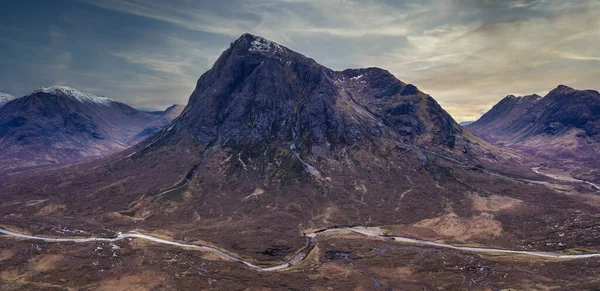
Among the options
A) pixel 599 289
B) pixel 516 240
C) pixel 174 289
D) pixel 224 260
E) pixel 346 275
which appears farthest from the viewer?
pixel 516 240

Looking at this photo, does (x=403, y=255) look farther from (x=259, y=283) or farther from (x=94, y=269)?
(x=94, y=269)

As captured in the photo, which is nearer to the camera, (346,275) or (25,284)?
(25,284)

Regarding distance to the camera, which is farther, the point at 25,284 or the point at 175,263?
the point at 175,263

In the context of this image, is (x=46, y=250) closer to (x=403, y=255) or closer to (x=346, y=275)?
(x=346, y=275)

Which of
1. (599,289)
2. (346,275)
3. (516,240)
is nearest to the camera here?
(599,289)

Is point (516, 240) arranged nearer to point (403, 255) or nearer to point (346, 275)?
point (403, 255)

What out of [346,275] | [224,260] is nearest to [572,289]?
[346,275]

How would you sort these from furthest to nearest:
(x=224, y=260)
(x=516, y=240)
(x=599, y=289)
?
(x=516, y=240) → (x=224, y=260) → (x=599, y=289)

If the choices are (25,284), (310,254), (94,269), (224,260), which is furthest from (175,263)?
(310,254)

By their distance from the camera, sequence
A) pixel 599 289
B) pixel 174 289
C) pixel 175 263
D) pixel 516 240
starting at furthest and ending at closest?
pixel 516 240 < pixel 175 263 < pixel 174 289 < pixel 599 289
